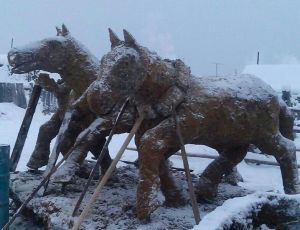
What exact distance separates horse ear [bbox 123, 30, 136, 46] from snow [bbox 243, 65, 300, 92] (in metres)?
16.4

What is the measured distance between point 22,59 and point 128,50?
1594 millimetres

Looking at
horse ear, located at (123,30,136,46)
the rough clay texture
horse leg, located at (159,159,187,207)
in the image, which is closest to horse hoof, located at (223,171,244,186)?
the rough clay texture

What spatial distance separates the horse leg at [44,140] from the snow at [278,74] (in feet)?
49.4

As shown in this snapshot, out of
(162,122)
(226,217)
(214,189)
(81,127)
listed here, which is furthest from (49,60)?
(226,217)

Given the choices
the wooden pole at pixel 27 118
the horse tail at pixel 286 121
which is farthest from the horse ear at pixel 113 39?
the wooden pole at pixel 27 118

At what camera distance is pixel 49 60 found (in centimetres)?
462

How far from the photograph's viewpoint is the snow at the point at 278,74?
1973 centimetres

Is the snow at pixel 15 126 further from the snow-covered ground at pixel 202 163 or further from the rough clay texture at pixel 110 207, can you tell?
the rough clay texture at pixel 110 207

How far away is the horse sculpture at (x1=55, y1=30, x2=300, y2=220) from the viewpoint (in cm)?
334

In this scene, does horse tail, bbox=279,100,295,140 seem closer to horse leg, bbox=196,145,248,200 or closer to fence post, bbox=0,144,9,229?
horse leg, bbox=196,145,248,200

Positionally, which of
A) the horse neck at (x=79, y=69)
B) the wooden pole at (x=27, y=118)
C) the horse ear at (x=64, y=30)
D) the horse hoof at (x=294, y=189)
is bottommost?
the horse hoof at (x=294, y=189)

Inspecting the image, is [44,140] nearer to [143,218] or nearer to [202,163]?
[143,218]

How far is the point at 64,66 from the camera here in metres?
4.79

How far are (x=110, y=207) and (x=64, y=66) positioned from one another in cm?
179
